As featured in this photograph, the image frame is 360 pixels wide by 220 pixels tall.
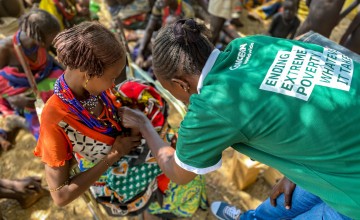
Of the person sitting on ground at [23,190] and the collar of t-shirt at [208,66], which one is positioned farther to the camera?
the person sitting on ground at [23,190]

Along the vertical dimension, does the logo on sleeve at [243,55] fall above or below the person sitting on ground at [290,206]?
above

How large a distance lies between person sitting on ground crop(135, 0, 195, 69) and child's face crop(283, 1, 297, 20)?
141cm

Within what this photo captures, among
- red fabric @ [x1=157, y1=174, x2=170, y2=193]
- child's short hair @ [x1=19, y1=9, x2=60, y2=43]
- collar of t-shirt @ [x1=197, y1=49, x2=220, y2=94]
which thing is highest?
collar of t-shirt @ [x1=197, y1=49, x2=220, y2=94]

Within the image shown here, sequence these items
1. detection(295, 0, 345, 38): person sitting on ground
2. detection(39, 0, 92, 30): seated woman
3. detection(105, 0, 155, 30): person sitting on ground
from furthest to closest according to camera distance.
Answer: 1. detection(105, 0, 155, 30): person sitting on ground
2. detection(39, 0, 92, 30): seated woman
3. detection(295, 0, 345, 38): person sitting on ground

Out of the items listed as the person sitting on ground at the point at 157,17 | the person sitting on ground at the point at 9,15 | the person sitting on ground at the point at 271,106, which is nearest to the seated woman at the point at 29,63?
the person sitting on ground at the point at 9,15

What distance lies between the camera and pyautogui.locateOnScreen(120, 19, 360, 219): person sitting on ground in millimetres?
1282

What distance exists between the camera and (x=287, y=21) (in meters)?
4.99

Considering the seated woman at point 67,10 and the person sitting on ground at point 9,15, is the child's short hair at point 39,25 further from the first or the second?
the person sitting on ground at point 9,15

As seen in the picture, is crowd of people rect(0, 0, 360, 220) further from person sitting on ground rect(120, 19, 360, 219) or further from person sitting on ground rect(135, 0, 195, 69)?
Answer: person sitting on ground rect(135, 0, 195, 69)

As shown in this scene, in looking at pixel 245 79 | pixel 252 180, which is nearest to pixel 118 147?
pixel 245 79

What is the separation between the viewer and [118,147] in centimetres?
190

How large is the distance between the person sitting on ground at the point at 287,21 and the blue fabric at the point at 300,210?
3.46 meters

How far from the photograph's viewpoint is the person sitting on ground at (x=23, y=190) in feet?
9.79

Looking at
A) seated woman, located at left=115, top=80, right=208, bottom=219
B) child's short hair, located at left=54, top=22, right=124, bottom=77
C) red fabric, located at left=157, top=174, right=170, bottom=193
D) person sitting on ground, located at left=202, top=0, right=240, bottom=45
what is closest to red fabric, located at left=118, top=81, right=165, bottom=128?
seated woman, located at left=115, top=80, right=208, bottom=219
